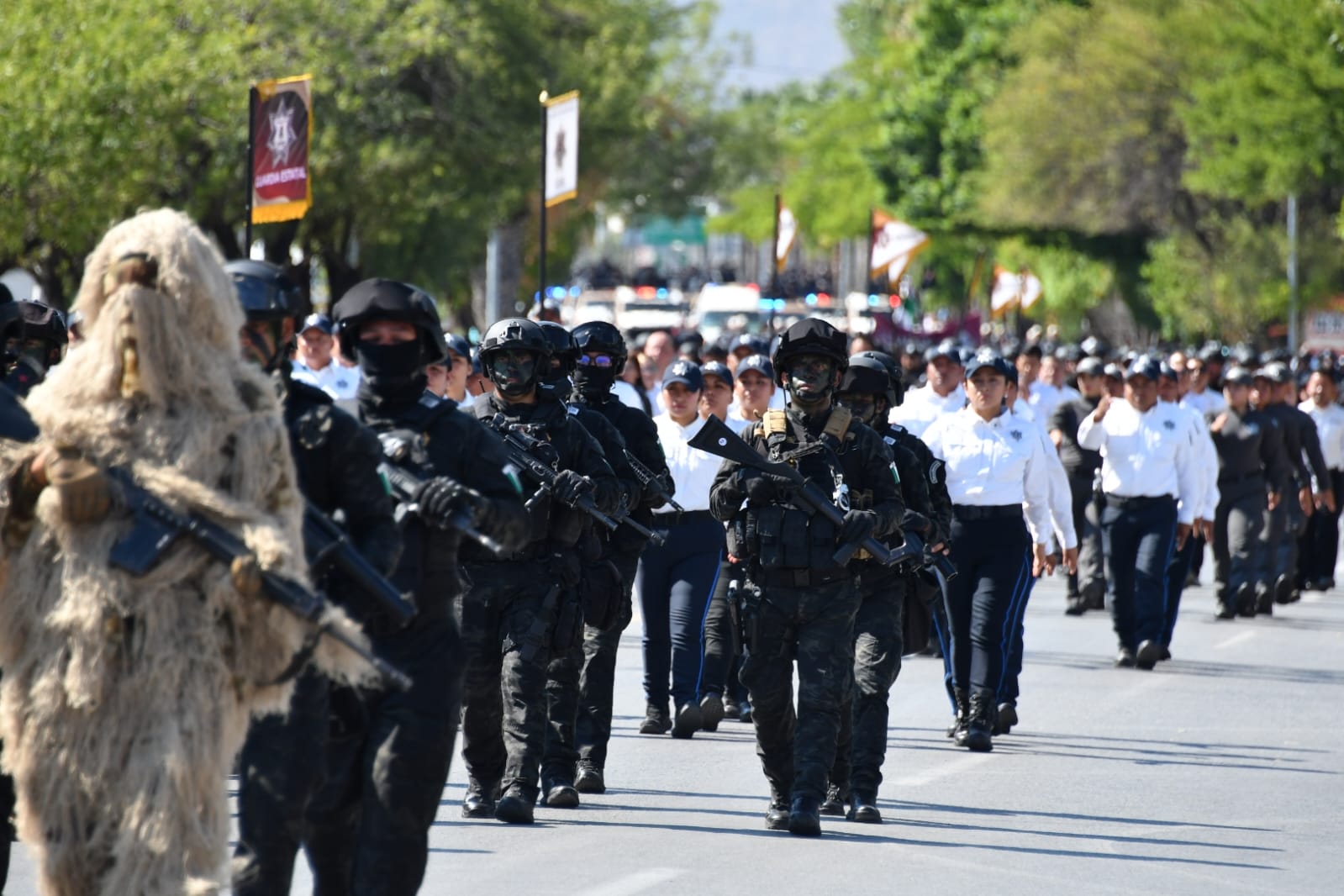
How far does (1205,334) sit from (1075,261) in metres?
6.45

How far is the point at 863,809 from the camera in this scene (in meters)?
9.35

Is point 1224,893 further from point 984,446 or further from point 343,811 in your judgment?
point 984,446

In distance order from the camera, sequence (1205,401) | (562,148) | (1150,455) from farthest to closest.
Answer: (1205,401) → (562,148) → (1150,455)

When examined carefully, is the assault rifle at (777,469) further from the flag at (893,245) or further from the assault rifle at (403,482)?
the flag at (893,245)

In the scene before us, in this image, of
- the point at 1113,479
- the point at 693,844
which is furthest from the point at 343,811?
the point at 1113,479

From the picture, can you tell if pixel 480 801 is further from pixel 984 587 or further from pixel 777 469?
pixel 984 587

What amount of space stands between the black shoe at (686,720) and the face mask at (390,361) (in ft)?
17.9

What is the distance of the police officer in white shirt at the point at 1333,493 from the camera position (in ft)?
67.6

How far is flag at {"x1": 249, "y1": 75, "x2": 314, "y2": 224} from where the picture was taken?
15.8m

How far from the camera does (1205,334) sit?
58281mm

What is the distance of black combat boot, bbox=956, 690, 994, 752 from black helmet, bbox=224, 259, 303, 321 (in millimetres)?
6393

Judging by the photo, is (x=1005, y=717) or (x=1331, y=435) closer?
(x=1005, y=717)

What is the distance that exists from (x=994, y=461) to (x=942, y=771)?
2.03 meters

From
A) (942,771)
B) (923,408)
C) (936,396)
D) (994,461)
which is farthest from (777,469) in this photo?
(936,396)
